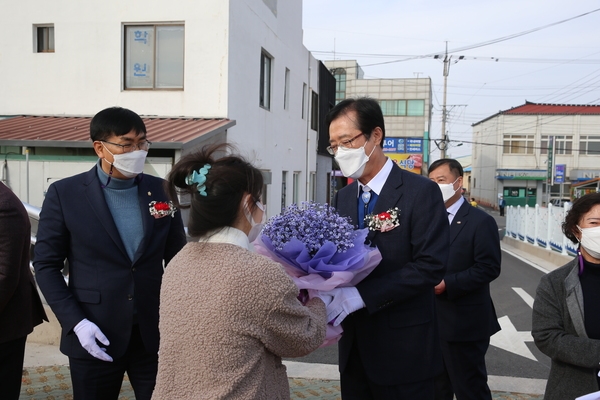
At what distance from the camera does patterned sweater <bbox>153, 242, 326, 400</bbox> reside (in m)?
1.79

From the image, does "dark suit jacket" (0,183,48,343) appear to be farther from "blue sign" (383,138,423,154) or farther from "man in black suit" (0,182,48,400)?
"blue sign" (383,138,423,154)

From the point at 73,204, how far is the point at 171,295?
4.08 ft

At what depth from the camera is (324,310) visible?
2.13 meters

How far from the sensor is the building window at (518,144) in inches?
2026

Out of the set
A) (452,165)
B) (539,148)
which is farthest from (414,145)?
(452,165)

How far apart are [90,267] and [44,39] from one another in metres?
11.4

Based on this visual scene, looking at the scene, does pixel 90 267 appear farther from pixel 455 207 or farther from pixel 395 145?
pixel 395 145

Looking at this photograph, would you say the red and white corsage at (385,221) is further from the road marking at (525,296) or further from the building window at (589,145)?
the building window at (589,145)

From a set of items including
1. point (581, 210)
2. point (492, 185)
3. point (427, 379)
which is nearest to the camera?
point (427, 379)

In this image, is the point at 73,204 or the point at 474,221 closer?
the point at 73,204

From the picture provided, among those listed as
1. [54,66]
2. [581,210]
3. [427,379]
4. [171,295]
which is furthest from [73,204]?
[54,66]

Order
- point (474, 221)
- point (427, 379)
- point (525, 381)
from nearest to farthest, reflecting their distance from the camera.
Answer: point (427, 379), point (474, 221), point (525, 381)

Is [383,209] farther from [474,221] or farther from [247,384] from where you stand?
[474,221]

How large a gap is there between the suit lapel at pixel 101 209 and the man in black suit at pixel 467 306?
88.3 inches
